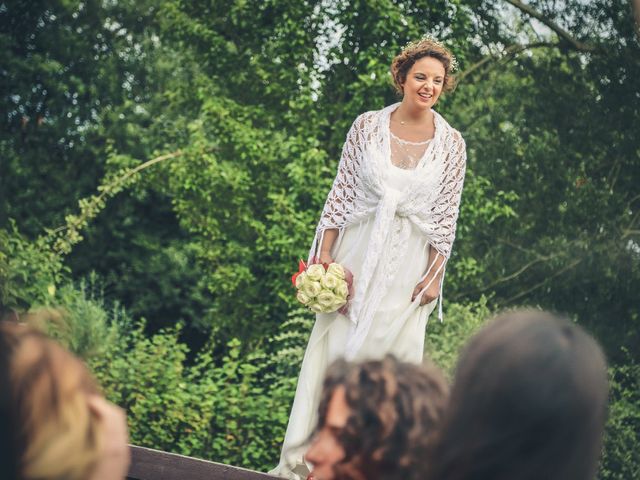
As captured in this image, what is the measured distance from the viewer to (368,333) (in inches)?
205

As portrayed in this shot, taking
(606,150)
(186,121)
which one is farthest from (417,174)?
(186,121)

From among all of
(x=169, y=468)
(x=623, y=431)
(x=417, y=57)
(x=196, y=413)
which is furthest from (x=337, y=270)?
(x=623, y=431)

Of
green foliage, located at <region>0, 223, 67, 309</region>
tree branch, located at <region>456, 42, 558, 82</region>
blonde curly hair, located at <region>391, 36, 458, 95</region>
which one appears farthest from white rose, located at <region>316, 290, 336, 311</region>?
tree branch, located at <region>456, 42, 558, 82</region>

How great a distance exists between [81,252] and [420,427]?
14.3 m

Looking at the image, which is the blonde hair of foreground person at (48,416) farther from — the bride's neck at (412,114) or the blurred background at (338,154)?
the blurred background at (338,154)

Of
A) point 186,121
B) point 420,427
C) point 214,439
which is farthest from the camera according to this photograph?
point 186,121

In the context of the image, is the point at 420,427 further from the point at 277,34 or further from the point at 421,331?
the point at 277,34

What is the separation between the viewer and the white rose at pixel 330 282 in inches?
200

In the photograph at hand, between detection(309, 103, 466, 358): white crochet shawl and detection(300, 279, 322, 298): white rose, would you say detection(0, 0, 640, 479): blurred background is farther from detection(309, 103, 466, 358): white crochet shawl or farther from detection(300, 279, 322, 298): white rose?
detection(300, 279, 322, 298): white rose

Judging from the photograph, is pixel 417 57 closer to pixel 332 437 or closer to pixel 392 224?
pixel 392 224

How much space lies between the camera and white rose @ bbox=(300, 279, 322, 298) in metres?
5.06

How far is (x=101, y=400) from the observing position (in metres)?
1.64

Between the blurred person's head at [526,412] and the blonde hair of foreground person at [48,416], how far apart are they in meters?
0.53

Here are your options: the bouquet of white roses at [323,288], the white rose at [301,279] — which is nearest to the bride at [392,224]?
the bouquet of white roses at [323,288]
